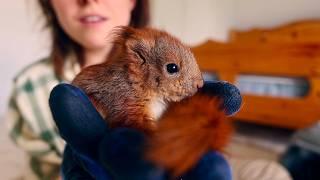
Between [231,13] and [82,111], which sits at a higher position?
[82,111]

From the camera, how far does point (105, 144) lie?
0.73 feet

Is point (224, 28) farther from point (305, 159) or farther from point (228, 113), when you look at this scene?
point (228, 113)

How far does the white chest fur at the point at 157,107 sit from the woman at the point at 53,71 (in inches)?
14.1

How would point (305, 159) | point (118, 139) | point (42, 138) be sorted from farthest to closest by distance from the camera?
1. point (305, 159)
2. point (42, 138)
3. point (118, 139)

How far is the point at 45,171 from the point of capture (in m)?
0.68

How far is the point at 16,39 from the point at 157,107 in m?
1.38

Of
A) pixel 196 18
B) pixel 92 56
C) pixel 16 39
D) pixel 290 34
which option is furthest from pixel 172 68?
pixel 196 18

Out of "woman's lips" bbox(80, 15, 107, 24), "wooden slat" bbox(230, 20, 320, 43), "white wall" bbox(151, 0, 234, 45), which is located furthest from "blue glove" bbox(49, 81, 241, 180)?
"white wall" bbox(151, 0, 234, 45)

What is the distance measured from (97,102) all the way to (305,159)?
0.99m

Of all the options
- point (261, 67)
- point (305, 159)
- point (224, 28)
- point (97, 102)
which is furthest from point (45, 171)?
point (224, 28)

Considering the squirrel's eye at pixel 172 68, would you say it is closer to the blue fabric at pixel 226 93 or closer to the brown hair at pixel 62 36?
the blue fabric at pixel 226 93

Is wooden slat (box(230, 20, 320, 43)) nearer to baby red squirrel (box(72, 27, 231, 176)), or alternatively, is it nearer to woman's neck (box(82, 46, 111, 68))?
woman's neck (box(82, 46, 111, 68))

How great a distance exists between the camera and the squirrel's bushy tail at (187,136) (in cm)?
18

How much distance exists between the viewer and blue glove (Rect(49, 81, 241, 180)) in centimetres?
20
